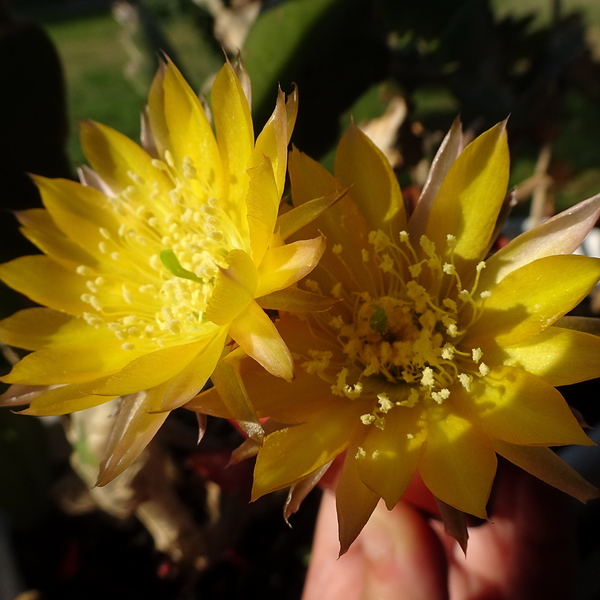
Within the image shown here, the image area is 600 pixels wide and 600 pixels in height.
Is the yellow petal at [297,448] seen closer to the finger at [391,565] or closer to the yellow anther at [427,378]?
the yellow anther at [427,378]

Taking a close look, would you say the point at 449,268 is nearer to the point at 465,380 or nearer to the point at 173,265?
the point at 465,380

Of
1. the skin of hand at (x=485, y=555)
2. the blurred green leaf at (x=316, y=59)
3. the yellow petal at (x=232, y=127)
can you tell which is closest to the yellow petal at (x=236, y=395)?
the yellow petal at (x=232, y=127)

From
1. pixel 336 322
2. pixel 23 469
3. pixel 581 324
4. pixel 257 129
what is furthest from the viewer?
pixel 23 469

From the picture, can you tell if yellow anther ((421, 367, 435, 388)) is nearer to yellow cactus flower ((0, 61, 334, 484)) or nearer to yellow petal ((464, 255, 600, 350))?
yellow petal ((464, 255, 600, 350))

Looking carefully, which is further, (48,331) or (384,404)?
(48,331)

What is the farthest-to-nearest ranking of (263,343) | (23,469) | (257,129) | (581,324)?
(23,469)
(257,129)
(581,324)
(263,343)

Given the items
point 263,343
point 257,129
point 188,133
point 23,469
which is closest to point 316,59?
point 257,129
